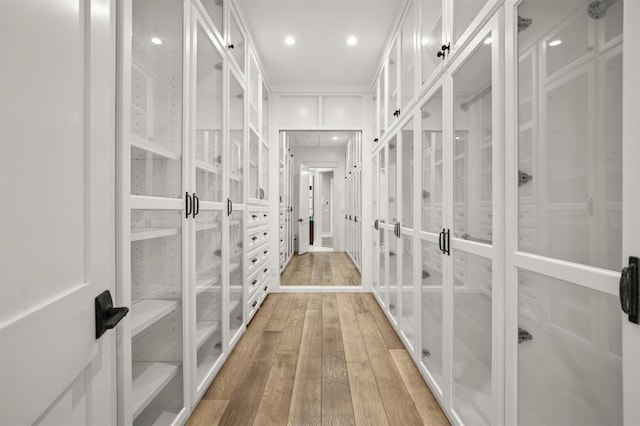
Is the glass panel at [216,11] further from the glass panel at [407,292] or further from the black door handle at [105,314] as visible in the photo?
the glass panel at [407,292]

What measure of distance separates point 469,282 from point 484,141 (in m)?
0.61

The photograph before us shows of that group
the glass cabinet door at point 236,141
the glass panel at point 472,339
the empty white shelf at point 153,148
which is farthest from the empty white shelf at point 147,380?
the glass panel at point 472,339

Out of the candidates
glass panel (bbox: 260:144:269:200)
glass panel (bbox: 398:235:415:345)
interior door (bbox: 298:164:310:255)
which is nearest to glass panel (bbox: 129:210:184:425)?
glass panel (bbox: 398:235:415:345)

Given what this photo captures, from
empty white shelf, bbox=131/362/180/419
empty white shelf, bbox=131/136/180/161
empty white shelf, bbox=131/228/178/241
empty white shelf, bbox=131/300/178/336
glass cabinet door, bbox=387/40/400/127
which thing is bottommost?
empty white shelf, bbox=131/362/180/419

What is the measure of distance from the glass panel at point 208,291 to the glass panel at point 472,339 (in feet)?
4.39

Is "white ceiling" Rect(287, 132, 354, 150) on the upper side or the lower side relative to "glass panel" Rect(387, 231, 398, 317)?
upper

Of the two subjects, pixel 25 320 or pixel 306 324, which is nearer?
pixel 25 320

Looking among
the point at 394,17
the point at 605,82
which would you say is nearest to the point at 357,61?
the point at 394,17

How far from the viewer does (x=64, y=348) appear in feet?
1.99

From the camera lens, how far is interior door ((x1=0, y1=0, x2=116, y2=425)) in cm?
49

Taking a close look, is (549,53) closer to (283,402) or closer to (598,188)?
(598,188)

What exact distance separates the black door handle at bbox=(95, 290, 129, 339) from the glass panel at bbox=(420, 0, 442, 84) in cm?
179

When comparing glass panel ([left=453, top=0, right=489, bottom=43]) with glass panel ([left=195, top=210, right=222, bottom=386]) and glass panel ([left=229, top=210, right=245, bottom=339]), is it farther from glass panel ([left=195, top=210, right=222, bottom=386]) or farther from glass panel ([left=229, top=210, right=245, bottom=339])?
glass panel ([left=229, top=210, right=245, bottom=339])

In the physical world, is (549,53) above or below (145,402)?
above
